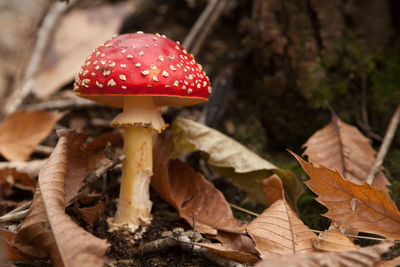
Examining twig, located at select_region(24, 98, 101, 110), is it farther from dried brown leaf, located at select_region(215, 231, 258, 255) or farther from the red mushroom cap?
dried brown leaf, located at select_region(215, 231, 258, 255)

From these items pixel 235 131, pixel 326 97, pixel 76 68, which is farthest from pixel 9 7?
pixel 326 97

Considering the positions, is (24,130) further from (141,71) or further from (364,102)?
(364,102)

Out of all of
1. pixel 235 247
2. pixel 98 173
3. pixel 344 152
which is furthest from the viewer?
pixel 344 152

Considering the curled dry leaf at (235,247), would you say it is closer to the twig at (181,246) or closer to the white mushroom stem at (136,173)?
the twig at (181,246)

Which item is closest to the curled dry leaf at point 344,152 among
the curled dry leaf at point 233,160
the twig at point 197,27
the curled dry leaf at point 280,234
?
the curled dry leaf at point 233,160

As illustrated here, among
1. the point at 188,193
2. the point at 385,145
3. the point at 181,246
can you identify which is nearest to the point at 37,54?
A: the point at 188,193

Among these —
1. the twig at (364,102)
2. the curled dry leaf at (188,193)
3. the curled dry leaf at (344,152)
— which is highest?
the twig at (364,102)
